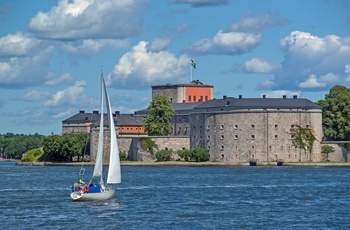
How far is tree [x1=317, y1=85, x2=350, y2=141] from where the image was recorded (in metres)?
116

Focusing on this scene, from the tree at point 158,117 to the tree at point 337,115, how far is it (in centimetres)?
1895

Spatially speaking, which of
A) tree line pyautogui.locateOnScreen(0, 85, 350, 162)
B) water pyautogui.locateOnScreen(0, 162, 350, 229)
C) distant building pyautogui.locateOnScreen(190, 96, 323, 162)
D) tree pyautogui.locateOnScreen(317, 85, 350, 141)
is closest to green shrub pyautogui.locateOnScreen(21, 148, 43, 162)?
tree line pyautogui.locateOnScreen(0, 85, 350, 162)

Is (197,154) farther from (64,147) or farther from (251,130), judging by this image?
(64,147)

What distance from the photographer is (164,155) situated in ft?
382

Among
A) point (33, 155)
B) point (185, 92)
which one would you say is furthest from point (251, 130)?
point (33, 155)

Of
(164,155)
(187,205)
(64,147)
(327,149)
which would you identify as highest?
(64,147)

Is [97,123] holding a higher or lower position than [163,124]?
higher

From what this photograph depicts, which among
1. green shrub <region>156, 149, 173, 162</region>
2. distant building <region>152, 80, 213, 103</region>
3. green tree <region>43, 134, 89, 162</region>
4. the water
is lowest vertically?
the water

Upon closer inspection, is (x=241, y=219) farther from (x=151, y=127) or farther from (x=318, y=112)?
(x=151, y=127)

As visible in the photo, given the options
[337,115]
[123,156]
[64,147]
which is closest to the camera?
[337,115]

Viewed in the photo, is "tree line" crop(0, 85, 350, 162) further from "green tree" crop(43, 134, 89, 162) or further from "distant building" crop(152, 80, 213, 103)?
"distant building" crop(152, 80, 213, 103)

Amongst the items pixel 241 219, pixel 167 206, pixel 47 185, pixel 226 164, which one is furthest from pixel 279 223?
pixel 226 164

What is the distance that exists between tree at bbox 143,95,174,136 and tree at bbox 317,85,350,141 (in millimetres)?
18951

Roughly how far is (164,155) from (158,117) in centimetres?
791
